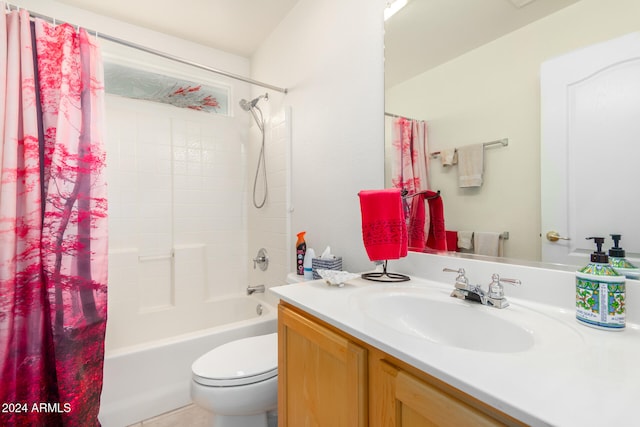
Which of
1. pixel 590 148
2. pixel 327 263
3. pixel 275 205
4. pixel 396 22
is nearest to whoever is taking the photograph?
pixel 590 148

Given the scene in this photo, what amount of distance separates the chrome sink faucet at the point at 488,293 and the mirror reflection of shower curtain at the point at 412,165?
0.32 m

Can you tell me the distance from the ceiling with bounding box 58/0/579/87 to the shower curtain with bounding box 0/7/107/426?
0.75 metres

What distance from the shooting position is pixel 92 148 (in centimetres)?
144

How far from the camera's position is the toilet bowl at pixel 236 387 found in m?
1.13

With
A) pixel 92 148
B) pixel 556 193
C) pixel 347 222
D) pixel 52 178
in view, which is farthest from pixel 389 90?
pixel 52 178

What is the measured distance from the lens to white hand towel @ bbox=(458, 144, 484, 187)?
3.40 ft

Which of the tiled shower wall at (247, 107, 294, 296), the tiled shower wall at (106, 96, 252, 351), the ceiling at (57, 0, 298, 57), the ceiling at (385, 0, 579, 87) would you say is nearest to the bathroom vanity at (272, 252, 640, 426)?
the ceiling at (385, 0, 579, 87)

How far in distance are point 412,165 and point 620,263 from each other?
0.71 meters

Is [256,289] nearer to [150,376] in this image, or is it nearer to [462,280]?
[150,376]

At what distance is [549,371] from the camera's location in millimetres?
492

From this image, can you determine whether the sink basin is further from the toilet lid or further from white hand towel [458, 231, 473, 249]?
the toilet lid

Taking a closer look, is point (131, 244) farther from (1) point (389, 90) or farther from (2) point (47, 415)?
(1) point (389, 90)

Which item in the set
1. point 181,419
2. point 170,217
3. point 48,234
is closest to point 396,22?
point 48,234

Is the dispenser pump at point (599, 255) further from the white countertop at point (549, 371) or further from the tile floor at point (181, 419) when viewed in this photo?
the tile floor at point (181, 419)
